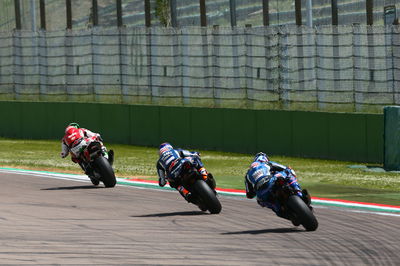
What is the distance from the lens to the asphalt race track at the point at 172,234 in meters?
11.6

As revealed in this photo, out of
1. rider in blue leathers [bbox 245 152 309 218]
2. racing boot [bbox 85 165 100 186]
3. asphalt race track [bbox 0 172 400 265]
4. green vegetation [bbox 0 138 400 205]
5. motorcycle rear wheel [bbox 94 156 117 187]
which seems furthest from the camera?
racing boot [bbox 85 165 100 186]

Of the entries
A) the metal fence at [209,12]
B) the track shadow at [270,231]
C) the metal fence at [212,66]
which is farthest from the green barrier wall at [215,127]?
the track shadow at [270,231]

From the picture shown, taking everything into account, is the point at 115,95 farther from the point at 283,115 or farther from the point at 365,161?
the point at 365,161

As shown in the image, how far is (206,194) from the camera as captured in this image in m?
15.1

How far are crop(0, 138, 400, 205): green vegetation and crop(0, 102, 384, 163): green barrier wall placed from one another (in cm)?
35

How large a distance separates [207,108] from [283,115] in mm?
2615

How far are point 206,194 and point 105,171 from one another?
4.39 m

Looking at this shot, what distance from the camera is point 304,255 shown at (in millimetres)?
11758

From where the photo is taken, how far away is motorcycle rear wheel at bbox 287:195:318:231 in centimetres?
1336

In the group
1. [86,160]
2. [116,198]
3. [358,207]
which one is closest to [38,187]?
[86,160]

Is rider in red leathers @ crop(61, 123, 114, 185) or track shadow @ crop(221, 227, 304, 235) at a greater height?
rider in red leathers @ crop(61, 123, 114, 185)

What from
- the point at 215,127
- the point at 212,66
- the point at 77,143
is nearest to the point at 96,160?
the point at 77,143

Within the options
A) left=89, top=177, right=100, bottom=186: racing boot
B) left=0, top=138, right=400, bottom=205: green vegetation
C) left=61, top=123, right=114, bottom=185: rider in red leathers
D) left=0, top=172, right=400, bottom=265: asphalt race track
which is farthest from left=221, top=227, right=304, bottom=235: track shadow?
left=89, top=177, right=100, bottom=186: racing boot

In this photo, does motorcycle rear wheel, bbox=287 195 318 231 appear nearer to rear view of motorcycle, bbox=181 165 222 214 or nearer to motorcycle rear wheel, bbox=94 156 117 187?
rear view of motorcycle, bbox=181 165 222 214
